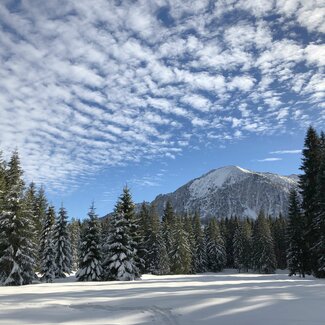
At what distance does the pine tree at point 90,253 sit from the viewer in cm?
3875

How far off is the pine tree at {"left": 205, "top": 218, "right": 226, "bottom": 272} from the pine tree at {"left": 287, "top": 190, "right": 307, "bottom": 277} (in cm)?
4956

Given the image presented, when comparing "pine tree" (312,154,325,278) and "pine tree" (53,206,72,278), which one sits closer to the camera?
"pine tree" (312,154,325,278)

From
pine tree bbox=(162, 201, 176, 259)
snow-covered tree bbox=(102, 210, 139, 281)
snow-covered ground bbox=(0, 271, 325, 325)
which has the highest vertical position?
pine tree bbox=(162, 201, 176, 259)

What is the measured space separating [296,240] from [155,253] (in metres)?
26.2

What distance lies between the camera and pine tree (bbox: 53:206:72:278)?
51.2 meters

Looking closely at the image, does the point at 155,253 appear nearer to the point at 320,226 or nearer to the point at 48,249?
the point at 48,249

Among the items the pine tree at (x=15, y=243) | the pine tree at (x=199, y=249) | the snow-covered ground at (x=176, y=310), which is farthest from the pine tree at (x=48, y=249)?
Result: the pine tree at (x=199, y=249)

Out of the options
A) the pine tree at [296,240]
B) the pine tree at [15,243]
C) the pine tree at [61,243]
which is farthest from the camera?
the pine tree at [61,243]

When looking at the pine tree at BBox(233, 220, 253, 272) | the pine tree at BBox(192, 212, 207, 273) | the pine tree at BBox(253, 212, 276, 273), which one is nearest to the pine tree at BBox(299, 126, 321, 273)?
the pine tree at BBox(253, 212, 276, 273)

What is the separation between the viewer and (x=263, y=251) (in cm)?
8406

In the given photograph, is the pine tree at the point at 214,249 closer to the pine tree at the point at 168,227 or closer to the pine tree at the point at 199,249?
the pine tree at the point at 199,249

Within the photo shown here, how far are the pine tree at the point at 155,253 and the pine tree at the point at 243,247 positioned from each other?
38023 millimetres

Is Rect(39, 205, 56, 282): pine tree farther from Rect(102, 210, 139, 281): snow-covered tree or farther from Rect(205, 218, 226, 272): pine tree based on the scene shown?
Rect(205, 218, 226, 272): pine tree

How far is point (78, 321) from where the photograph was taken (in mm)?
9031
